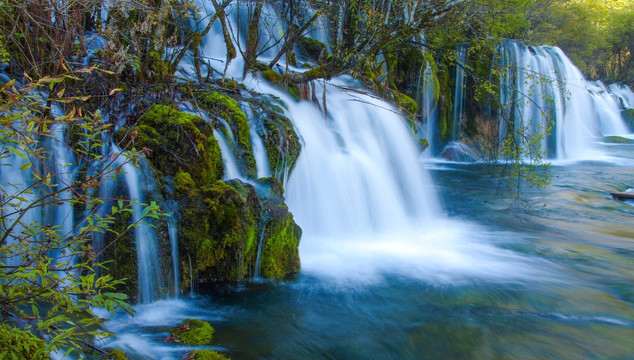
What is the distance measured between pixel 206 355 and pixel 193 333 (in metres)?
0.41

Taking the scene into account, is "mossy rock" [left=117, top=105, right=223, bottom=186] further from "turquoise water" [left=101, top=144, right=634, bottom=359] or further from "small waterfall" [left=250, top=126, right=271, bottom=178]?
"turquoise water" [left=101, top=144, right=634, bottom=359]

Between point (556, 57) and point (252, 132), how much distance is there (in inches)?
663

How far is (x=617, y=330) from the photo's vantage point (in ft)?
14.5

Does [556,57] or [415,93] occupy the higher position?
[556,57]

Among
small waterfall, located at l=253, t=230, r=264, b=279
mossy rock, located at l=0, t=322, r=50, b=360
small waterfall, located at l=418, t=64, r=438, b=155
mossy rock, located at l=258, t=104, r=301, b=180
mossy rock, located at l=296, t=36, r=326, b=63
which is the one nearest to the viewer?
mossy rock, located at l=0, t=322, r=50, b=360

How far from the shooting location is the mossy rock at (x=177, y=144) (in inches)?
191

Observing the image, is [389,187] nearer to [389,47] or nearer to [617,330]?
[389,47]

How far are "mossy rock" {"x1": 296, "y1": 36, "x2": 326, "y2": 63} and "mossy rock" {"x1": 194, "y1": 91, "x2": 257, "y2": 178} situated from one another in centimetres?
601

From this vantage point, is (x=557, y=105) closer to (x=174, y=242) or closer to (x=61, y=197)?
(x=174, y=242)

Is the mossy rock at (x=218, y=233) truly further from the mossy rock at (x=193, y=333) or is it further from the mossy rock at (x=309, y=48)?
the mossy rock at (x=309, y=48)

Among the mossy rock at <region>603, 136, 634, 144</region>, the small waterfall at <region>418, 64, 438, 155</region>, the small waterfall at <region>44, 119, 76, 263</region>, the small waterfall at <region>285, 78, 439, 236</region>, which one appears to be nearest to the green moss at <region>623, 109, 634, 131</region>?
the mossy rock at <region>603, 136, 634, 144</region>

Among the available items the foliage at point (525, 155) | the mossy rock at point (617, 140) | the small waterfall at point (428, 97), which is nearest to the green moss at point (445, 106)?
the small waterfall at point (428, 97)

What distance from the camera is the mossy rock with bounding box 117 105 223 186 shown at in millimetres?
4848

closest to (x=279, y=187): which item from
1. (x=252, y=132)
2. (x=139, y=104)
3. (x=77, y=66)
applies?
(x=252, y=132)
